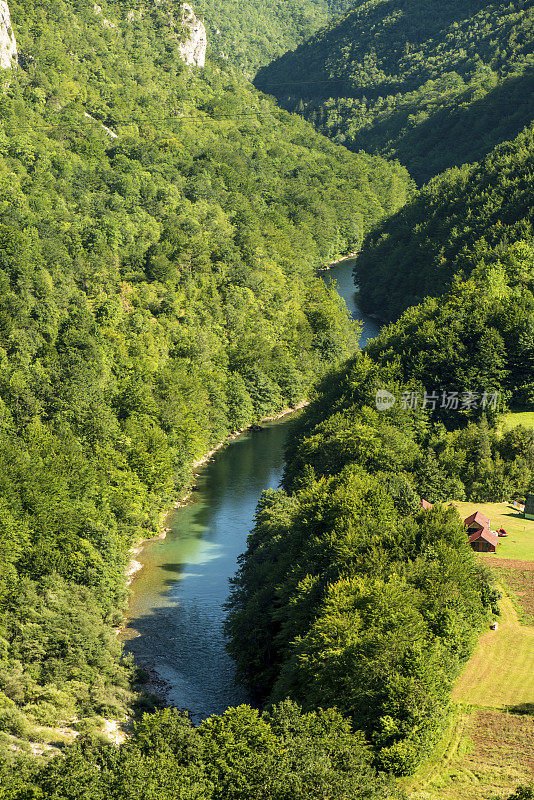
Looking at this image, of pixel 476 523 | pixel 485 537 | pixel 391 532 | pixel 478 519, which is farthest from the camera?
pixel 478 519

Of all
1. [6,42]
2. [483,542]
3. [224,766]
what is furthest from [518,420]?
[6,42]

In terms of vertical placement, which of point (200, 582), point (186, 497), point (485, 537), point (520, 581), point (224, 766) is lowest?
point (200, 582)

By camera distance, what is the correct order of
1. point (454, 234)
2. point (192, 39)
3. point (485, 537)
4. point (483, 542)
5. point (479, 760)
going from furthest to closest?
1. point (192, 39)
2. point (454, 234)
3. point (485, 537)
4. point (483, 542)
5. point (479, 760)

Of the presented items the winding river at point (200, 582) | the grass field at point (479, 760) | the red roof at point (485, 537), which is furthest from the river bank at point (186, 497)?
the grass field at point (479, 760)

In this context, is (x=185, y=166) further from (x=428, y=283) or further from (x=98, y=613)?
(x=98, y=613)

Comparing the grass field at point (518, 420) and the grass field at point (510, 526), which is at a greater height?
the grass field at point (518, 420)

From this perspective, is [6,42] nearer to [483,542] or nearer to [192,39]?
[192,39]

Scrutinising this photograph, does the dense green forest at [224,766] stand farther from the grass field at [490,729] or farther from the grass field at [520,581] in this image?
the grass field at [520,581]
